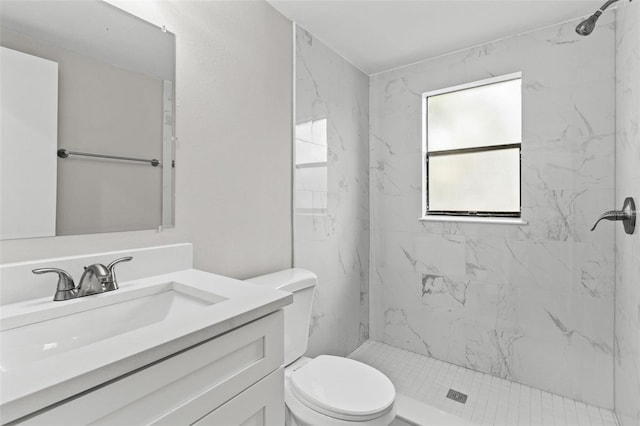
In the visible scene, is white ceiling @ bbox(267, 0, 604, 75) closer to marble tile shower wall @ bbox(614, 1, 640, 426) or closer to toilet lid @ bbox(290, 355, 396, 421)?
marble tile shower wall @ bbox(614, 1, 640, 426)

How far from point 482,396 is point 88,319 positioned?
2082 millimetres

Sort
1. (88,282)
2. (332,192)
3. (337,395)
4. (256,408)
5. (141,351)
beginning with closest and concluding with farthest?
1. (141,351)
2. (256,408)
3. (88,282)
4. (337,395)
5. (332,192)

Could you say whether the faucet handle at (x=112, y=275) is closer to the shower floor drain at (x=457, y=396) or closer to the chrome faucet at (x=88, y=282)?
the chrome faucet at (x=88, y=282)

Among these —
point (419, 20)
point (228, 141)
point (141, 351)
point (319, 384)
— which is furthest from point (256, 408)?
point (419, 20)

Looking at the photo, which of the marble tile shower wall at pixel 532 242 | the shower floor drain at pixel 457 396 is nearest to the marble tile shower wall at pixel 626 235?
the marble tile shower wall at pixel 532 242

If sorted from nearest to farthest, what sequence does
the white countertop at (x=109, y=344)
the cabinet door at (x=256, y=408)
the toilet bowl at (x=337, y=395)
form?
the white countertop at (x=109, y=344) < the cabinet door at (x=256, y=408) < the toilet bowl at (x=337, y=395)

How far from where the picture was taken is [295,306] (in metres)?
1.53

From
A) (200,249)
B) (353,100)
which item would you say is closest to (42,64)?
(200,249)

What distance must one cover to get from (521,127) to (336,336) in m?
1.83

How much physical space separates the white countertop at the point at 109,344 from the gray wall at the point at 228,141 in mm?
231

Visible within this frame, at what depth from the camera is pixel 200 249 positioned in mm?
1358

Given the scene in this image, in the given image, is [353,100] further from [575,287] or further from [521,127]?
[575,287]

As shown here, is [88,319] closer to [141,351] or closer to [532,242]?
[141,351]

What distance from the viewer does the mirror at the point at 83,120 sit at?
0.90 m
